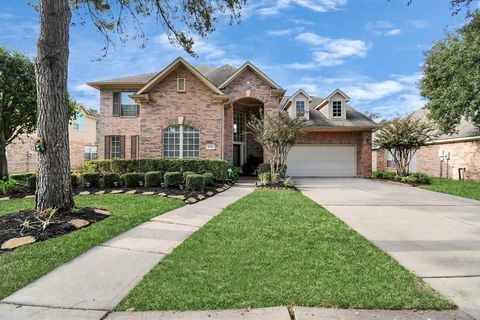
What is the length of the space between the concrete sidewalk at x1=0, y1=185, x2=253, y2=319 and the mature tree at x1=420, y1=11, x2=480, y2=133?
14310mm

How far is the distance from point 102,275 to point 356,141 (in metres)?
20.9

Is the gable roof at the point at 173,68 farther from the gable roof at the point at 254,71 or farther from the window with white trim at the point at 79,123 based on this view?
the window with white trim at the point at 79,123

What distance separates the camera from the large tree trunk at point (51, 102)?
20.5 ft

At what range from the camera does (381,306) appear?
3.02 m

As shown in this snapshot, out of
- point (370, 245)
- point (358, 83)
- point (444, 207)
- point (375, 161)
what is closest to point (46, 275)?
point (370, 245)

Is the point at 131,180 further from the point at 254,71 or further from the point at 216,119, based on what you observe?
the point at 254,71

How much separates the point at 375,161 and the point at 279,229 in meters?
27.0

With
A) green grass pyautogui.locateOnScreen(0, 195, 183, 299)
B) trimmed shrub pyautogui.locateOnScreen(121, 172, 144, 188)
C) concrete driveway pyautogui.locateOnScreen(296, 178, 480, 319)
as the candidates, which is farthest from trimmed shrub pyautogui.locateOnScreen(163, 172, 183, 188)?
concrete driveway pyautogui.locateOnScreen(296, 178, 480, 319)

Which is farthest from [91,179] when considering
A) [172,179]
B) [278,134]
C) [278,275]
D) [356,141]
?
[356,141]

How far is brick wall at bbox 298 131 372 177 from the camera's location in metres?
21.4

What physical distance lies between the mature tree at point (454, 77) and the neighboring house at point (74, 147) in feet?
83.9

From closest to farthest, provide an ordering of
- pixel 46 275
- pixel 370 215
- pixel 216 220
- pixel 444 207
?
pixel 46 275, pixel 216 220, pixel 370 215, pixel 444 207

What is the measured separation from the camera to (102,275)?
388 centimetres

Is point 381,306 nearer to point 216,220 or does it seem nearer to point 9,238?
point 216,220
